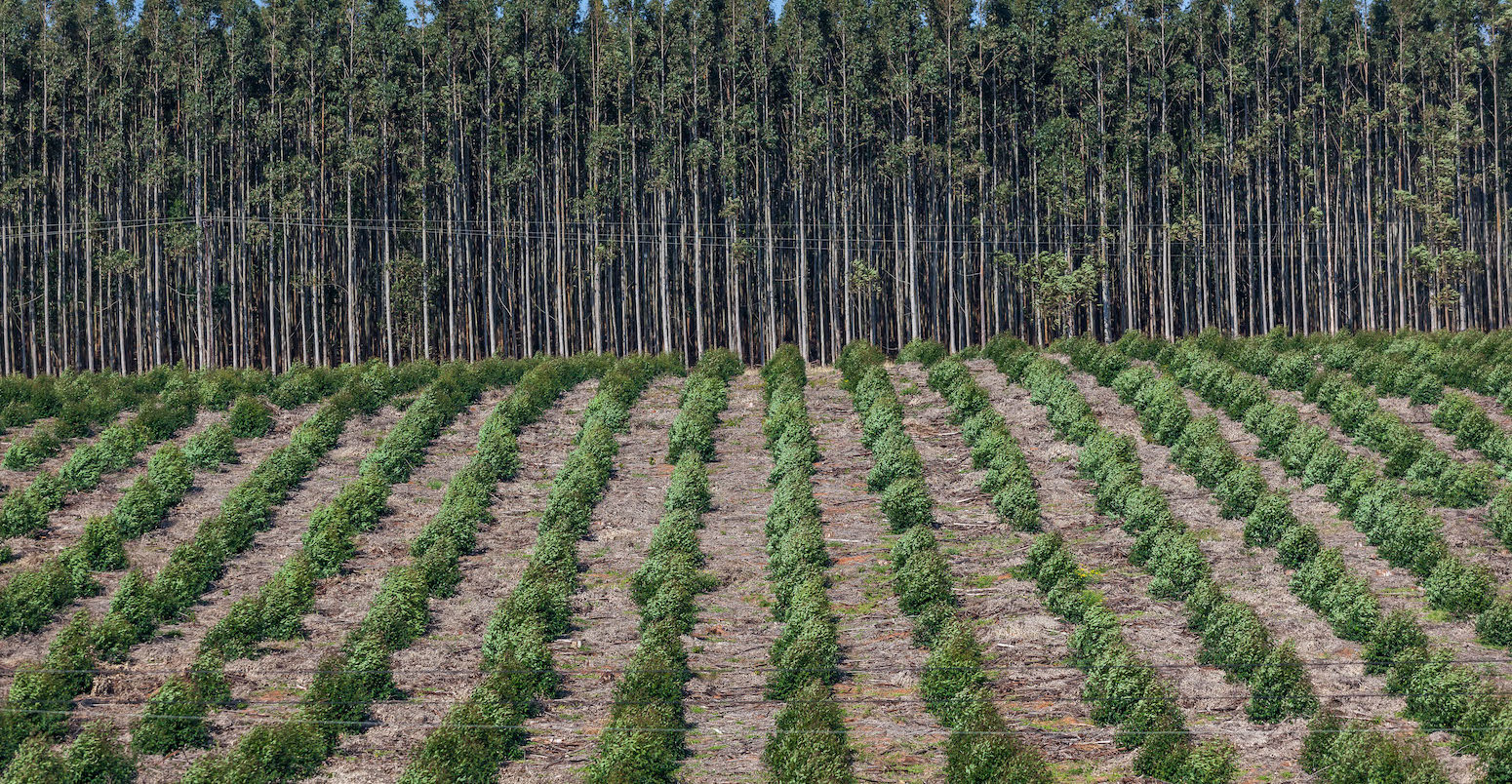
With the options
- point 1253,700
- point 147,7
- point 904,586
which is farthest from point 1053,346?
point 147,7

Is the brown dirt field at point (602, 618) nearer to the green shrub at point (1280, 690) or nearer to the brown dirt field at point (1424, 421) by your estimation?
the green shrub at point (1280, 690)

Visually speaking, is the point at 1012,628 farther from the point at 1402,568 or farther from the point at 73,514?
the point at 73,514

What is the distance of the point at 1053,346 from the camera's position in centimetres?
2989

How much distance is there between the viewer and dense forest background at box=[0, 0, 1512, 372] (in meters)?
47.2

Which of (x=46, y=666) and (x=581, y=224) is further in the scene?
(x=581, y=224)

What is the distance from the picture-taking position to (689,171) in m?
50.1

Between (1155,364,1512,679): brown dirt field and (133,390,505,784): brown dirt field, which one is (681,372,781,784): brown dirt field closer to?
(133,390,505,784): brown dirt field

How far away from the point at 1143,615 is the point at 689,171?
35.9 metres

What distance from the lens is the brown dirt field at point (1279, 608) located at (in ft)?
45.8

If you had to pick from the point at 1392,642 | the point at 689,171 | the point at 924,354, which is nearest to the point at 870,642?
the point at 1392,642

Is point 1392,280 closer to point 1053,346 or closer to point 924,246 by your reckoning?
point 924,246

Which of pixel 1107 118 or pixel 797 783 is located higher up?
pixel 1107 118

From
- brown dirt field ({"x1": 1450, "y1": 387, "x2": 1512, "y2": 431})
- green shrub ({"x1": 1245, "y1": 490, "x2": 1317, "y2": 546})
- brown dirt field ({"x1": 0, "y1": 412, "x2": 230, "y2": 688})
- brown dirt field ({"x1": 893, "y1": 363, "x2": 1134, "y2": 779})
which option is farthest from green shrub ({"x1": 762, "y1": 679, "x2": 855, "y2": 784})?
brown dirt field ({"x1": 1450, "y1": 387, "x2": 1512, "y2": 431})

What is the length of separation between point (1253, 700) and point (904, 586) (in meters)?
4.22
